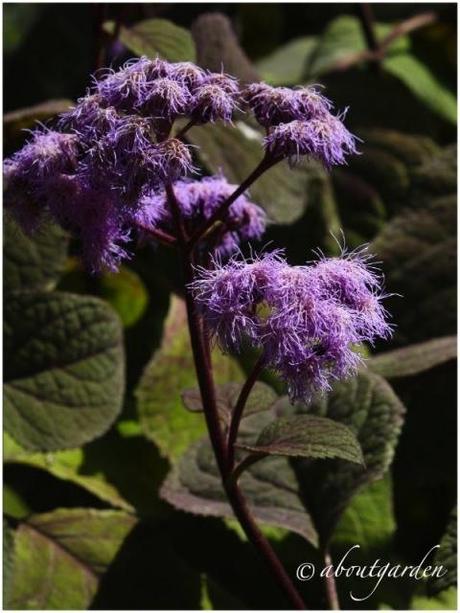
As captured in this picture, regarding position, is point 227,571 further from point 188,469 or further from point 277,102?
point 277,102

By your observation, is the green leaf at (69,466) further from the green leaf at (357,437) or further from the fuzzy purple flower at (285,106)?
the fuzzy purple flower at (285,106)

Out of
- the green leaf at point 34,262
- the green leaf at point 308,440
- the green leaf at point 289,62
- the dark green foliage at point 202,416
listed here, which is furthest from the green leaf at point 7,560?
the green leaf at point 289,62

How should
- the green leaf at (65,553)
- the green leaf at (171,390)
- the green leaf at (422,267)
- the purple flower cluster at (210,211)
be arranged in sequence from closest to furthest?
the purple flower cluster at (210,211) → the green leaf at (65,553) → the green leaf at (171,390) → the green leaf at (422,267)

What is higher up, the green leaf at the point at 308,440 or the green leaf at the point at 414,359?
the green leaf at the point at 308,440

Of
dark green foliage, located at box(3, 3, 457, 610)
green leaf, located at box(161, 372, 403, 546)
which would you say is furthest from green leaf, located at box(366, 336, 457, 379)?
green leaf, located at box(161, 372, 403, 546)

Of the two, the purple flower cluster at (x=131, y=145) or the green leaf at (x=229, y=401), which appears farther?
the green leaf at (x=229, y=401)

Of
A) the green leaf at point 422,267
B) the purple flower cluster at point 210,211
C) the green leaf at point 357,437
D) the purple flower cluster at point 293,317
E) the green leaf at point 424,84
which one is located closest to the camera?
the purple flower cluster at point 293,317

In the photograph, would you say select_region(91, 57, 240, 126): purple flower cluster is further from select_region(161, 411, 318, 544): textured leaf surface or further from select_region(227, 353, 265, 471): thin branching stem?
select_region(161, 411, 318, 544): textured leaf surface

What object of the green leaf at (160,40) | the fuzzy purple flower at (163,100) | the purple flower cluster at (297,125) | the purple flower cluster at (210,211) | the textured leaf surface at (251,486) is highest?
the green leaf at (160,40)
